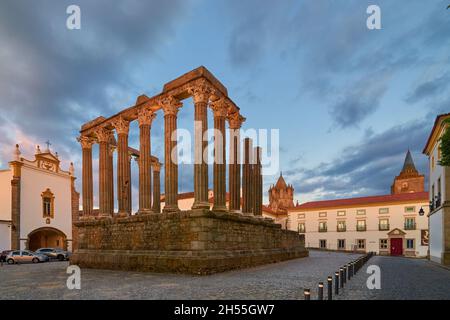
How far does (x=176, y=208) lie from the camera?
1553 centimetres

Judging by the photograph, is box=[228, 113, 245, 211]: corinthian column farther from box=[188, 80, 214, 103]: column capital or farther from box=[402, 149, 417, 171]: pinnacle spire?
box=[402, 149, 417, 171]: pinnacle spire

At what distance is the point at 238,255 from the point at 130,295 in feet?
25.0

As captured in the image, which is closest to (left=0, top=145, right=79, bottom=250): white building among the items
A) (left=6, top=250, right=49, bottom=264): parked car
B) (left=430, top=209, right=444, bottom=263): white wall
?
(left=6, top=250, right=49, bottom=264): parked car

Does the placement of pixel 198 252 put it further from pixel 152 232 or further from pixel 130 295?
pixel 130 295

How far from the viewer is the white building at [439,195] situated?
1784 cm

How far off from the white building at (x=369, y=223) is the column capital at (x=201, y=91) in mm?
35284

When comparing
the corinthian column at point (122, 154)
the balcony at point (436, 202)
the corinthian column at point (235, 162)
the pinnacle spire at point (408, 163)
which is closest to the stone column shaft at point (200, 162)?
the corinthian column at point (235, 162)

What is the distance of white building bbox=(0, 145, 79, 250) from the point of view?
28.9 m

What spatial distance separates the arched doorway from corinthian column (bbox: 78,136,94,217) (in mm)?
16333

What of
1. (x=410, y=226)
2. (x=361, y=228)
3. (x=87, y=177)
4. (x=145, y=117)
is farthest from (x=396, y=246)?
(x=87, y=177)

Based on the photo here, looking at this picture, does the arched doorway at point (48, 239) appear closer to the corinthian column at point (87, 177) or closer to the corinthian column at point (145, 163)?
the corinthian column at point (87, 177)

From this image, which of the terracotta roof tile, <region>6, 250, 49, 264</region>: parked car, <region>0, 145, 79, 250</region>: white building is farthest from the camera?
the terracotta roof tile

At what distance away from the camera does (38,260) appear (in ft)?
Answer: 82.7
